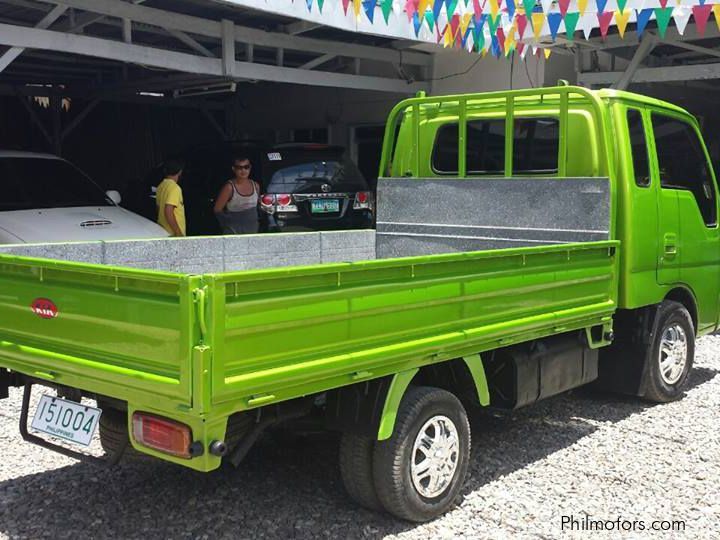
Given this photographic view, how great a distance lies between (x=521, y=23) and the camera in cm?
848

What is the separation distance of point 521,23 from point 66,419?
267 inches

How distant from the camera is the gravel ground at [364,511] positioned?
3.59m

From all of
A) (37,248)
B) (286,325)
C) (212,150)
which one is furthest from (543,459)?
(212,150)

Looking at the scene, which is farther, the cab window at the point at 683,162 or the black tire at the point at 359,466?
the cab window at the point at 683,162

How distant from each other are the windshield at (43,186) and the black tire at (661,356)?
539cm

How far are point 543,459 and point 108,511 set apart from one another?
2.38 meters

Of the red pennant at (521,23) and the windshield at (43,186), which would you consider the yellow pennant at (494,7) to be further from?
the windshield at (43,186)

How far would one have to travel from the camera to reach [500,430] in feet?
16.5

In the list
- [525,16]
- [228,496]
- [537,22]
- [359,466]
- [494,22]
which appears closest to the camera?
[359,466]

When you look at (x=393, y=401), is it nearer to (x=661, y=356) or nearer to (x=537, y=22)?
(x=661, y=356)

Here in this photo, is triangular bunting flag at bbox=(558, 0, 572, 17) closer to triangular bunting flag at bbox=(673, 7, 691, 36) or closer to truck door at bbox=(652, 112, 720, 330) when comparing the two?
triangular bunting flag at bbox=(673, 7, 691, 36)

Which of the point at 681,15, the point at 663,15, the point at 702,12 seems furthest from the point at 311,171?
the point at 702,12

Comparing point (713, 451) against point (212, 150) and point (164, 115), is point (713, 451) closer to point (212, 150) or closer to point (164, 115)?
point (212, 150)

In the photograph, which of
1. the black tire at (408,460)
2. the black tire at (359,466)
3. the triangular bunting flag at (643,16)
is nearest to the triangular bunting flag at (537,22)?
the triangular bunting flag at (643,16)
